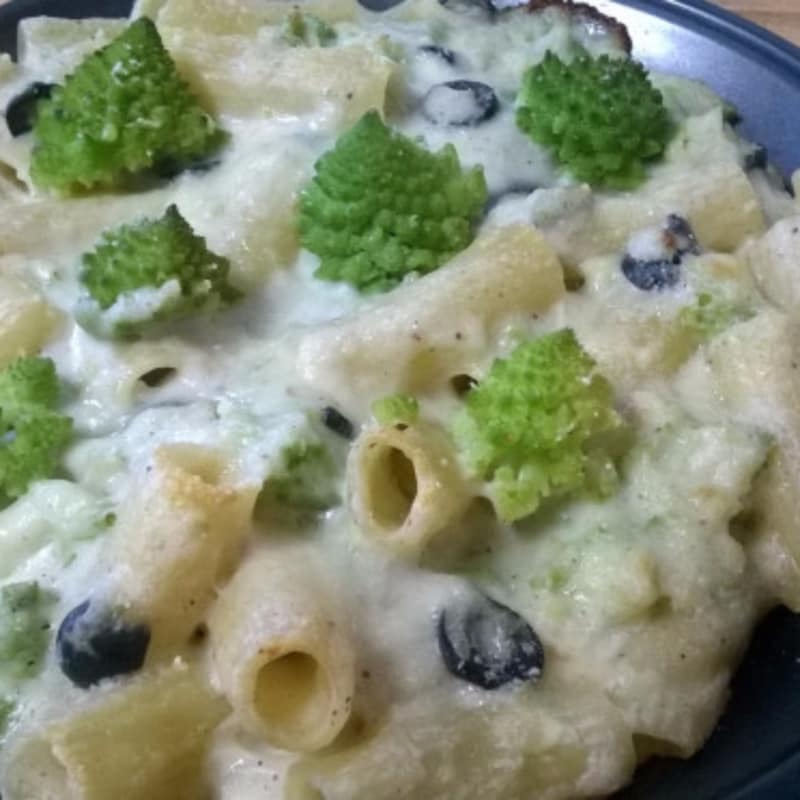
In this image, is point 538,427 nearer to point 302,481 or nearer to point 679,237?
point 302,481

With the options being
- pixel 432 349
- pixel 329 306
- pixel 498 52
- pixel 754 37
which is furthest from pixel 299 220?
pixel 754 37

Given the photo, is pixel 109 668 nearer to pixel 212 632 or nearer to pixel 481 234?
pixel 212 632

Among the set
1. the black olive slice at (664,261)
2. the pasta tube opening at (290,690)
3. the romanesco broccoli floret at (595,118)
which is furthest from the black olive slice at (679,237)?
the pasta tube opening at (290,690)

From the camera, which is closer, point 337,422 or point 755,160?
point 337,422

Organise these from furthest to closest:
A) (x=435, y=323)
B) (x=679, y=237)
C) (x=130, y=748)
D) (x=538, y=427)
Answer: (x=679, y=237) < (x=435, y=323) < (x=538, y=427) < (x=130, y=748)

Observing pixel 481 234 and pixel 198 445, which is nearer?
pixel 198 445

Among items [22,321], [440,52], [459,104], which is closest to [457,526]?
[22,321]

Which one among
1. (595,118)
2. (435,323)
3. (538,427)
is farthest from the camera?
(595,118)
